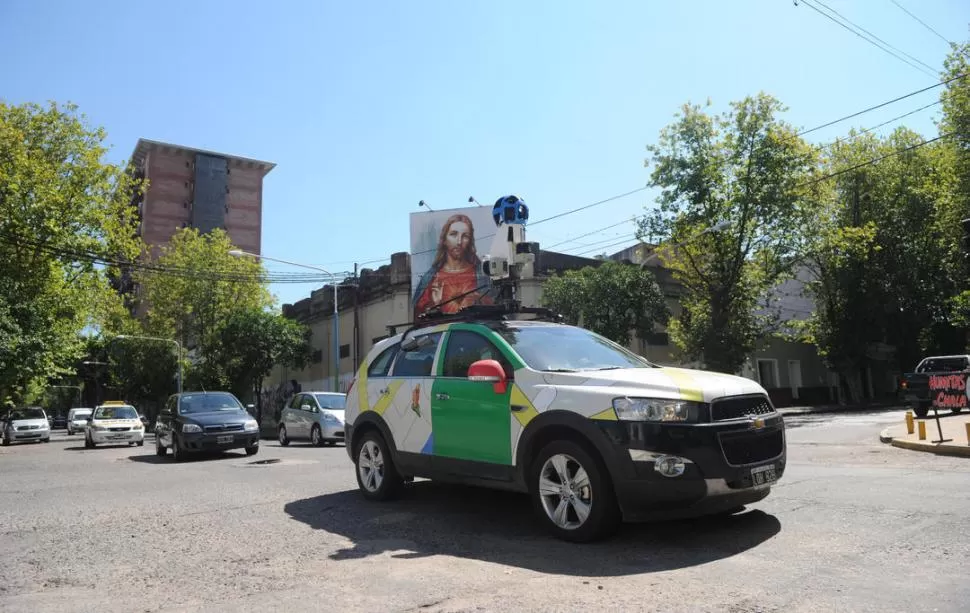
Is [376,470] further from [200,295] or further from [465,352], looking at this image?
[200,295]

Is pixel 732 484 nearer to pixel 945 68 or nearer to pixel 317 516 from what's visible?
pixel 317 516

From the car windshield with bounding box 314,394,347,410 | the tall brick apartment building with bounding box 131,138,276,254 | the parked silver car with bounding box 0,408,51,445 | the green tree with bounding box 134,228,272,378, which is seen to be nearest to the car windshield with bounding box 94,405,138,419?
the car windshield with bounding box 314,394,347,410

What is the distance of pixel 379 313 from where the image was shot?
37719 mm

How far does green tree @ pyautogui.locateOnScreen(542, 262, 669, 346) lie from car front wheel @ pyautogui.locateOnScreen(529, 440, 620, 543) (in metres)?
23.8

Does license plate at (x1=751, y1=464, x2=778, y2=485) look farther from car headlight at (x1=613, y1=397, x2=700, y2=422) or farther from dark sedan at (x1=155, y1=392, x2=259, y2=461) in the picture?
Answer: dark sedan at (x1=155, y1=392, x2=259, y2=461)

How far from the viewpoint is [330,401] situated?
20.9m

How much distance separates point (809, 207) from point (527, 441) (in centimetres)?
2988

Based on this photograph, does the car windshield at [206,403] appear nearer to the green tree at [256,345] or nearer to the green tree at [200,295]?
the green tree at [256,345]

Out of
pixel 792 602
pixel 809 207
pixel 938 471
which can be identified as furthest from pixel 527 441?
pixel 809 207

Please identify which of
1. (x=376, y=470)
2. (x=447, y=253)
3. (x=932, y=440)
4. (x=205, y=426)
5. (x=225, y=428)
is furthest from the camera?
(x=447, y=253)

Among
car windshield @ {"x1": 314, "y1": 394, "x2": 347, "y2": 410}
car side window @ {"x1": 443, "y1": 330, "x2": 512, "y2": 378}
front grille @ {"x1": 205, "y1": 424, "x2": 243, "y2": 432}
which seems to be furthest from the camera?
car windshield @ {"x1": 314, "y1": 394, "x2": 347, "y2": 410}

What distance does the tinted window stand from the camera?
25.2ft

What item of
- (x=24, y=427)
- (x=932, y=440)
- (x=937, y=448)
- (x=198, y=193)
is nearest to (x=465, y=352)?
(x=937, y=448)

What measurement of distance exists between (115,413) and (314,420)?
9.35m
